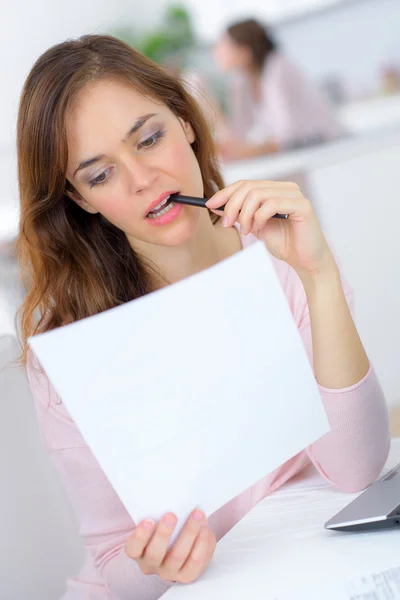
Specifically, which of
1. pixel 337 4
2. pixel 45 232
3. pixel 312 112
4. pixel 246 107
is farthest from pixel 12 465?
pixel 337 4

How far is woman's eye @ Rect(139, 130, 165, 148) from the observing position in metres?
1.01

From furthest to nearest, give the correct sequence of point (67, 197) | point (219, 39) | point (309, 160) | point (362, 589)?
point (219, 39) → point (309, 160) → point (67, 197) → point (362, 589)

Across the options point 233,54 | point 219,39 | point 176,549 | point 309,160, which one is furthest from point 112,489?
point 219,39

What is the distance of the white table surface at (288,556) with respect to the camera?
67 centimetres

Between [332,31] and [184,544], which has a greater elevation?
[332,31]

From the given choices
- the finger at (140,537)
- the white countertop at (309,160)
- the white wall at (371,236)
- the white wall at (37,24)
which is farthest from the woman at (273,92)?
the finger at (140,537)

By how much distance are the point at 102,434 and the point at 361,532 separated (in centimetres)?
26

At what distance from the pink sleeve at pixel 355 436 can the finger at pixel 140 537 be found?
0.26m

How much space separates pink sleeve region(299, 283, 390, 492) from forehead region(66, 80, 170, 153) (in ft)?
1.30

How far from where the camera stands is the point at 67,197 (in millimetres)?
1158

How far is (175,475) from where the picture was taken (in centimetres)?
69

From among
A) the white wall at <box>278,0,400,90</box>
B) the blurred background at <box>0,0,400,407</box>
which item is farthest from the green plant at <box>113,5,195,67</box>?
the white wall at <box>278,0,400,90</box>

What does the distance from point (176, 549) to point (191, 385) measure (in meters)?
0.16

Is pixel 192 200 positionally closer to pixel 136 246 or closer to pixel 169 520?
pixel 136 246
